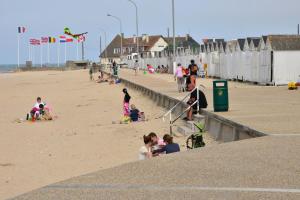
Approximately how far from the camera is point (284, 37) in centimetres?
3331

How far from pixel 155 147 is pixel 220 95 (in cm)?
585

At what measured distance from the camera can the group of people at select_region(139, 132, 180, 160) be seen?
33.9ft

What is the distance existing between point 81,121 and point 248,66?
15.0 m

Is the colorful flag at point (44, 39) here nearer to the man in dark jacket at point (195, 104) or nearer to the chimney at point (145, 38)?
the chimney at point (145, 38)

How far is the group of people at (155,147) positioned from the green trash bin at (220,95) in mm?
5512

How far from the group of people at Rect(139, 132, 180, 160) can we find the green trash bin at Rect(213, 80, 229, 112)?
5.51 metres

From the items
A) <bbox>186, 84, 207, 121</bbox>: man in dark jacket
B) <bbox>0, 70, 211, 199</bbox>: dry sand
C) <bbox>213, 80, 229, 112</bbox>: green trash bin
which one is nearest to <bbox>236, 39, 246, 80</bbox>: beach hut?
<bbox>0, 70, 211, 199</bbox>: dry sand

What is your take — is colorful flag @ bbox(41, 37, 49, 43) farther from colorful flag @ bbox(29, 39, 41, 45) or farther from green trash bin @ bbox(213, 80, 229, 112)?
green trash bin @ bbox(213, 80, 229, 112)

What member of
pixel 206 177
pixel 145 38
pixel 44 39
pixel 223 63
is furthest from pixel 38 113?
pixel 44 39

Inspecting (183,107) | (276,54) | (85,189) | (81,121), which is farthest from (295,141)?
(276,54)

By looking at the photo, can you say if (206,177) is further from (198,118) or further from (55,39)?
(55,39)

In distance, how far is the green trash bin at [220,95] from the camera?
16.3 m

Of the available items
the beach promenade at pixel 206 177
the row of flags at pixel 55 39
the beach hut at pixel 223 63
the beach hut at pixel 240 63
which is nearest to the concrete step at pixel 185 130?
the beach promenade at pixel 206 177

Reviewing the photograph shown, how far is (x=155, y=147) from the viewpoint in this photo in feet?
35.8
